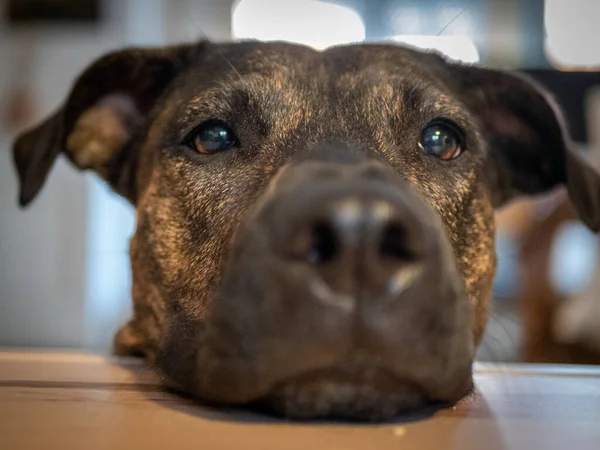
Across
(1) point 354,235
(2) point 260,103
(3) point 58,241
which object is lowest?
(3) point 58,241

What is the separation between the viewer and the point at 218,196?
1669mm

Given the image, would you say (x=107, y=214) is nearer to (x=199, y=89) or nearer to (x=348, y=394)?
(x=199, y=89)

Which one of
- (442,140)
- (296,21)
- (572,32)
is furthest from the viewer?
(572,32)

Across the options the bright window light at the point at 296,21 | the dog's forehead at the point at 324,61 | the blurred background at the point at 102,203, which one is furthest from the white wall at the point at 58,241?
the dog's forehead at the point at 324,61

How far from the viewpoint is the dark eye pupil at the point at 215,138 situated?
5.83 feet

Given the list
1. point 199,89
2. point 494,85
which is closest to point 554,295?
point 494,85

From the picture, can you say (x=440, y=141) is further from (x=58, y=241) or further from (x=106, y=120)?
(x=58, y=241)

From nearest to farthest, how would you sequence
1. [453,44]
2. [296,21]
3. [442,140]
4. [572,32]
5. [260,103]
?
[260,103] → [442,140] → [296,21] → [572,32] → [453,44]

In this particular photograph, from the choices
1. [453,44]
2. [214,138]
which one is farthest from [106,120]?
[453,44]

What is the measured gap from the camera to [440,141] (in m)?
1.84

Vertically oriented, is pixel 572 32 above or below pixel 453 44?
above

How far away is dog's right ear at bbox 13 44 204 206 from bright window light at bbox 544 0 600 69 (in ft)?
16.4

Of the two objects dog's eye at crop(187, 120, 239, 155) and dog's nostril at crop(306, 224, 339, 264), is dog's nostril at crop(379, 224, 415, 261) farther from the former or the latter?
dog's eye at crop(187, 120, 239, 155)

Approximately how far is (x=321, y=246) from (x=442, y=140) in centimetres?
95
